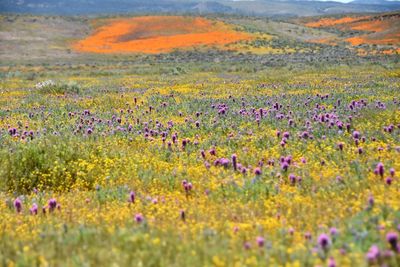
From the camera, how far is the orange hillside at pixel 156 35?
8631 cm

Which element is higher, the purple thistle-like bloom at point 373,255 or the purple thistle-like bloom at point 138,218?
the purple thistle-like bloom at point 373,255

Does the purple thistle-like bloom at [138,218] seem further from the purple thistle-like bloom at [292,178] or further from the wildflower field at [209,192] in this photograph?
the purple thistle-like bloom at [292,178]

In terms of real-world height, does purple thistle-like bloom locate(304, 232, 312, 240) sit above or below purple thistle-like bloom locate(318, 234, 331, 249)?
below

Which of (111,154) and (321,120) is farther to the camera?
(321,120)

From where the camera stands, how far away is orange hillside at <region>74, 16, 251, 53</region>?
86312 mm

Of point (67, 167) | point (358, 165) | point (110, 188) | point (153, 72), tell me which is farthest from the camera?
point (153, 72)

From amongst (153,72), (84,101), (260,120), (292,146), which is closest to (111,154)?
(292,146)

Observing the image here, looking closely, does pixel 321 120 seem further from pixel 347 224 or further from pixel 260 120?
pixel 347 224

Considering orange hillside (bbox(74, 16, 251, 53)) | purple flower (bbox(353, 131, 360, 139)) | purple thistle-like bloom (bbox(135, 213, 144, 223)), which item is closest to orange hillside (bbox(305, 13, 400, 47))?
orange hillside (bbox(74, 16, 251, 53))

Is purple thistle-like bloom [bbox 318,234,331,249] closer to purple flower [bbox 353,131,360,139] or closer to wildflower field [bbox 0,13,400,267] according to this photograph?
wildflower field [bbox 0,13,400,267]

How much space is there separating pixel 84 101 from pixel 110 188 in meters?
12.8

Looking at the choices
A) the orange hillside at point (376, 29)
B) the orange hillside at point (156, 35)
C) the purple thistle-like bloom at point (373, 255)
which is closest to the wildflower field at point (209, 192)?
the purple thistle-like bloom at point (373, 255)

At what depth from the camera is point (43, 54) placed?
7881 cm

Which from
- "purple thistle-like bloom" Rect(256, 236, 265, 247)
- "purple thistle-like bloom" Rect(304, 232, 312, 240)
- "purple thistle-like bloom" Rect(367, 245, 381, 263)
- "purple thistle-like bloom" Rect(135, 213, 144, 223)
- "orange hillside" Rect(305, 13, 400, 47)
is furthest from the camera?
"orange hillside" Rect(305, 13, 400, 47)
